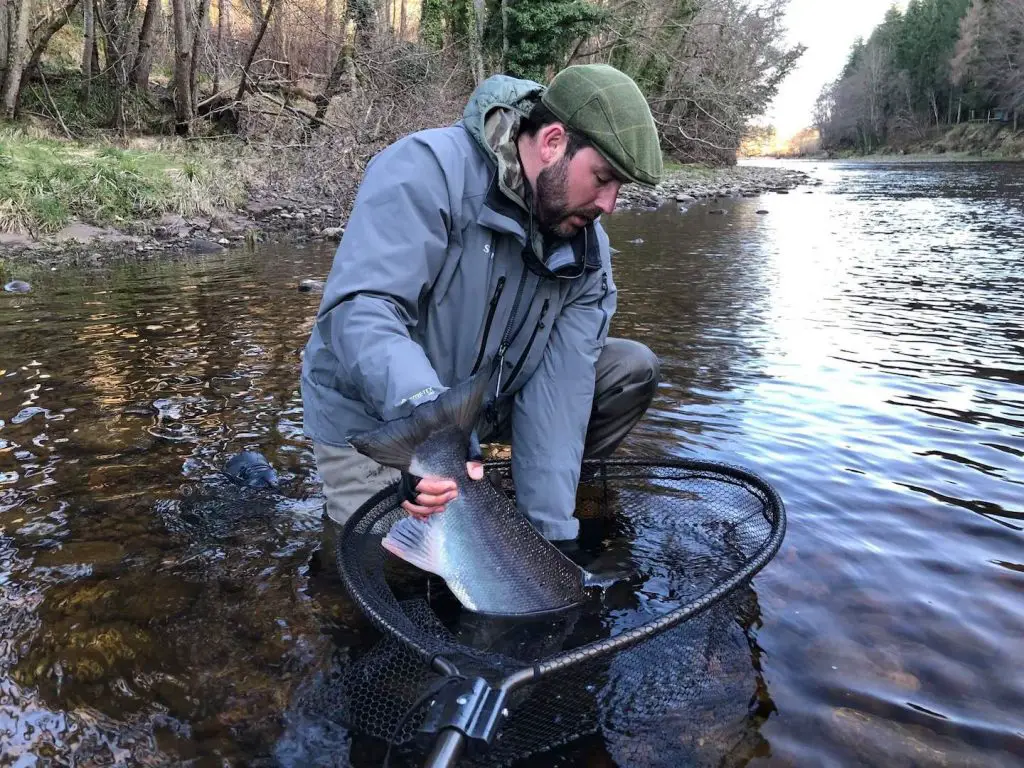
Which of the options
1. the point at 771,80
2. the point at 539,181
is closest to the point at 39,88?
the point at 539,181

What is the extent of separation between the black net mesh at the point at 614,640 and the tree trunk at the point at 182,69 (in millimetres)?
18433

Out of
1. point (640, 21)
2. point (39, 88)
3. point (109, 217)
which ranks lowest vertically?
point (109, 217)

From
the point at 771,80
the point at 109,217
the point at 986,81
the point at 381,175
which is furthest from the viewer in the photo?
the point at 986,81

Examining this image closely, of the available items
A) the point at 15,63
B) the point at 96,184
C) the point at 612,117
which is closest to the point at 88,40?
the point at 15,63

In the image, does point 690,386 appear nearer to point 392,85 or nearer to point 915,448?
point 915,448

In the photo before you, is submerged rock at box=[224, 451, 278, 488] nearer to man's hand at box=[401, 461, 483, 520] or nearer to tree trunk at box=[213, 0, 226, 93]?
man's hand at box=[401, 461, 483, 520]

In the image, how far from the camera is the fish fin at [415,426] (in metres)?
2.21

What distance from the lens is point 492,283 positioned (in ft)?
10.1

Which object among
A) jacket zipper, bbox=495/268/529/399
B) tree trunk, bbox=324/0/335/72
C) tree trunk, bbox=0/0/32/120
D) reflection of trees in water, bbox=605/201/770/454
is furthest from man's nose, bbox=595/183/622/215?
tree trunk, bbox=324/0/335/72

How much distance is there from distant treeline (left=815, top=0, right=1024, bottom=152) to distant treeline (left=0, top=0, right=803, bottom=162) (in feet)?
157

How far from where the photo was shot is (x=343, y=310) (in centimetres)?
262

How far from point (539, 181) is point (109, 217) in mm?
14467

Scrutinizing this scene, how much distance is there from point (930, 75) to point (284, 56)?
82341 mm

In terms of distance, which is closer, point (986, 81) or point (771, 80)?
point (771, 80)
